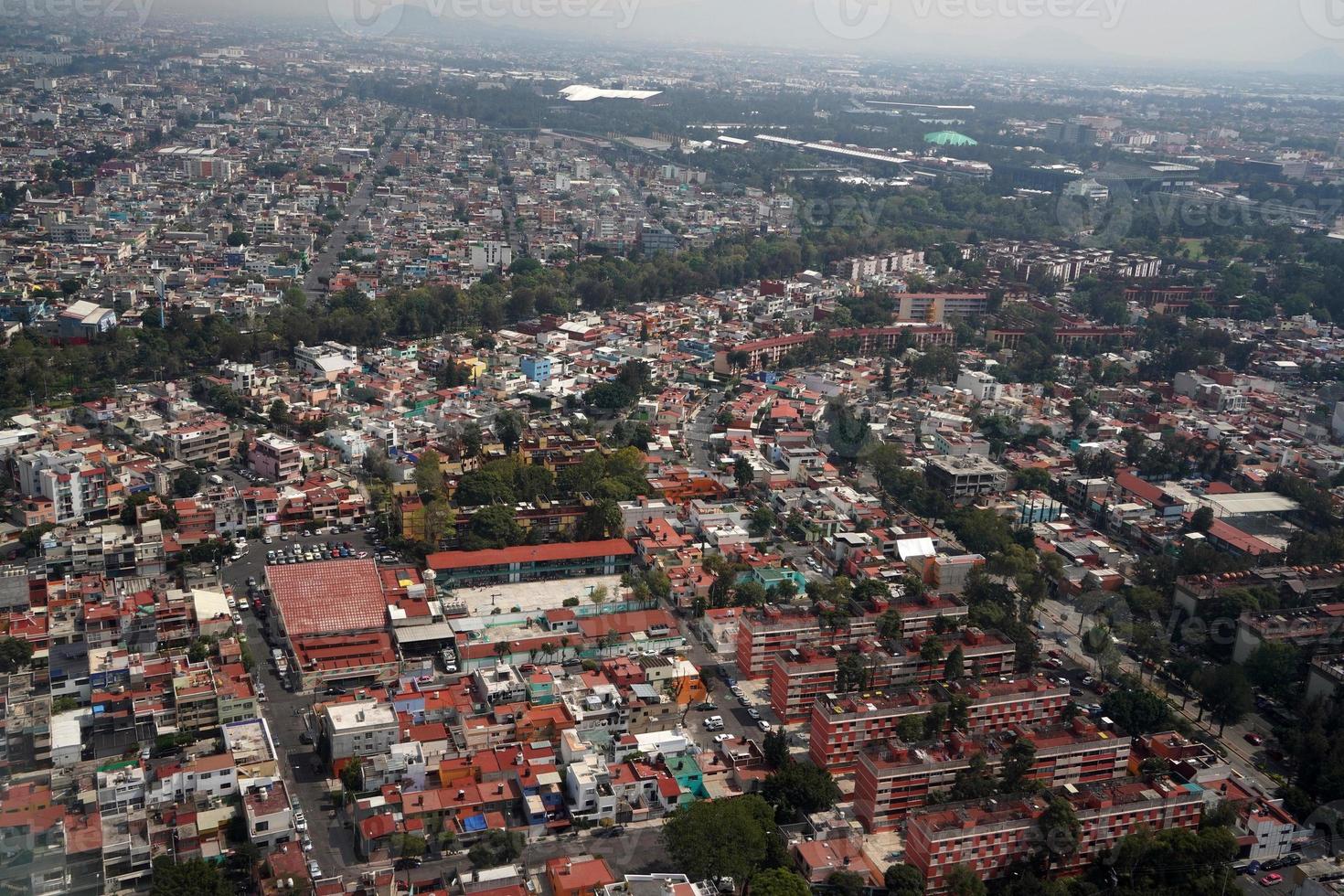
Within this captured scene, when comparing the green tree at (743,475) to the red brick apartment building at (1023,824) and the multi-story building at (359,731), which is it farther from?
the red brick apartment building at (1023,824)

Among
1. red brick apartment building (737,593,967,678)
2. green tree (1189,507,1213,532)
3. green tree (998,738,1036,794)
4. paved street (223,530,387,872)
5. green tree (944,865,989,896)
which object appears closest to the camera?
green tree (944,865,989,896)

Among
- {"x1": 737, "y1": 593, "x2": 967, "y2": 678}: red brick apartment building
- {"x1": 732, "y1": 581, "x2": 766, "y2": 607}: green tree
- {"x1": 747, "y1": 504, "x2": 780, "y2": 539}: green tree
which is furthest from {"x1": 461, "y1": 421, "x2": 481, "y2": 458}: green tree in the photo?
{"x1": 737, "y1": 593, "x2": 967, "y2": 678}: red brick apartment building

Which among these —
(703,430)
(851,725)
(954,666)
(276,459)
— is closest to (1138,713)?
(954,666)

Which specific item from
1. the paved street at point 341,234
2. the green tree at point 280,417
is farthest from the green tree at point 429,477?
the paved street at point 341,234
